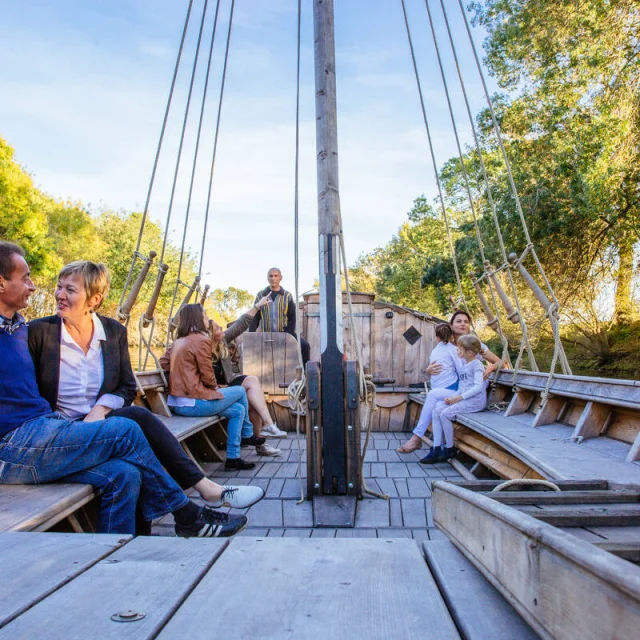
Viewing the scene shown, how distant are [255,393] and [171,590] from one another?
3726 mm

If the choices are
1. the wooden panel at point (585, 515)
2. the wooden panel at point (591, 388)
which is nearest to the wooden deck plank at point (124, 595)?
the wooden panel at point (585, 515)

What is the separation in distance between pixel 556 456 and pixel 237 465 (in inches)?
83.0

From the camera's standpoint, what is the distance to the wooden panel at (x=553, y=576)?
0.72 m

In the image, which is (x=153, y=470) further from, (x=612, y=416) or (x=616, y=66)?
(x=616, y=66)

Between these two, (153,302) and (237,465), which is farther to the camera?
(153,302)

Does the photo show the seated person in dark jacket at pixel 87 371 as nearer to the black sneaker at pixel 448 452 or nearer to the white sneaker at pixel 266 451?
the white sneaker at pixel 266 451

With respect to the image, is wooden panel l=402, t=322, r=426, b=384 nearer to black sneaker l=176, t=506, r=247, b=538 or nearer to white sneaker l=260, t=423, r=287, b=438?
white sneaker l=260, t=423, r=287, b=438

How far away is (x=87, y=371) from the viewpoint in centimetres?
248

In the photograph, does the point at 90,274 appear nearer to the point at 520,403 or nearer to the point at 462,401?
the point at 462,401

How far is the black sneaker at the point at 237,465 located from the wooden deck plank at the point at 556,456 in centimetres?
148

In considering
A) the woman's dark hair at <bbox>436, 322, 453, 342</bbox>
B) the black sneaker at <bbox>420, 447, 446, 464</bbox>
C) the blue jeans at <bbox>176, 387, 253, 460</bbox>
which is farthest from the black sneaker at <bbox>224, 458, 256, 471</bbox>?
the woman's dark hair at <bbox>436, 322, 453, 342</bbox>

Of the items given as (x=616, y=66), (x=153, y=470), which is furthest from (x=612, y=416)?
(x=616, y=66)

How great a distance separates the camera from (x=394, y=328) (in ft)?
22.0

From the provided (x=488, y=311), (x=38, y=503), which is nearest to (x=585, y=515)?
(x=38, y=503)
